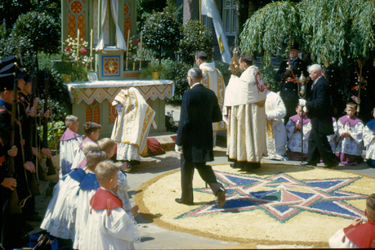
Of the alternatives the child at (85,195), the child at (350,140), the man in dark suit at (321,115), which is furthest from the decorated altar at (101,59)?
the child at (85,195)

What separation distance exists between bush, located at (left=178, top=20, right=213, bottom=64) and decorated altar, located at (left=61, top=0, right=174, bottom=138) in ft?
9.11

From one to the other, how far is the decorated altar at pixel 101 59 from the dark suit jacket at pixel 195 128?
3.94m

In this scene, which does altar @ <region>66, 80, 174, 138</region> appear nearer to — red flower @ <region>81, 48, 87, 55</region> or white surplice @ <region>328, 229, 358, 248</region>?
red flower @ <region>81, 48, 87, 55</region>

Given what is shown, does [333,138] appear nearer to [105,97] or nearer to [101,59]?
[105,97]

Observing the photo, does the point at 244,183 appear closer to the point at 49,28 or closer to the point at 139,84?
the point at 139,84

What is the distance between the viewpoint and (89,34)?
1077 centimetres

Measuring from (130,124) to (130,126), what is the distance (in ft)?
0.11

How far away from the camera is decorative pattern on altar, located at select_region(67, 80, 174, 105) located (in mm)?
9508

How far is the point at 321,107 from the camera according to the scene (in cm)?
846

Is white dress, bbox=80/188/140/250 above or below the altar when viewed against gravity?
below

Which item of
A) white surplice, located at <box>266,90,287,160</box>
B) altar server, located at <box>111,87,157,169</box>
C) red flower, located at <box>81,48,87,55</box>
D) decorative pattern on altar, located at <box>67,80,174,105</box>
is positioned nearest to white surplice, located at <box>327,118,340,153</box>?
white surplice, located at <box>266,90,287,160</box>

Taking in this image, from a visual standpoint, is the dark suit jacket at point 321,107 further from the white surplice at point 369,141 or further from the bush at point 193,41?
the bush at point 193,41

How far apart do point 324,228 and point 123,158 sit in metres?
3.72

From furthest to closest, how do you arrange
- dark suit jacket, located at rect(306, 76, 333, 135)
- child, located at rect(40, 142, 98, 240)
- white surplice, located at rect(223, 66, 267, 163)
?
dark suit jacket, located at rect(306, 76, 333, 135)
white surplice, located at rect(223, 66, 267, 163)
child, located at rect(40, 142, 98, 240)
